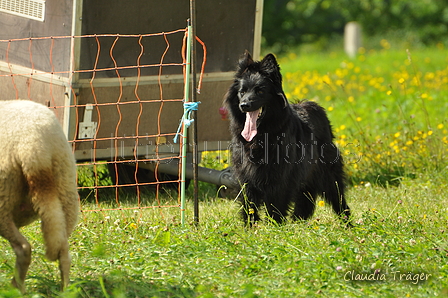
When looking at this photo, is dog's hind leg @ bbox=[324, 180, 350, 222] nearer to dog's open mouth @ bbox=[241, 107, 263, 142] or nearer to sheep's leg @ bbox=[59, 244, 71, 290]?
dog's open mouth @ bbox=[241, 107, 263, 142]

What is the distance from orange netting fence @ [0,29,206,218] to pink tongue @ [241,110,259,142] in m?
0.64

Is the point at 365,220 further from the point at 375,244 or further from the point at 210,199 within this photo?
the point at 210,199

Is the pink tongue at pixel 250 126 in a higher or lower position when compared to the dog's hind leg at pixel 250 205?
higher

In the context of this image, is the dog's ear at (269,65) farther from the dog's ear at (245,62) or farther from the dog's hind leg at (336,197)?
the dog's hind leg at (336,197)

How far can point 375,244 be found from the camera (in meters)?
3.73

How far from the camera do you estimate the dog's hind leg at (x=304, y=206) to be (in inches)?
211

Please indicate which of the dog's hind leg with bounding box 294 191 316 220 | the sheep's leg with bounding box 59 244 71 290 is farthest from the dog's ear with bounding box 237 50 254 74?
the sheep's leg with bounding box 59 244 71 290

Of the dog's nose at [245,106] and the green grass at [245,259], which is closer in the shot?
the green grass at [245,259]

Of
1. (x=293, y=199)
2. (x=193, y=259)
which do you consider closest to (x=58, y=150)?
(x=193, y=259)

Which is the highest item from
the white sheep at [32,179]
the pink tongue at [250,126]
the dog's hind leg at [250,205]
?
the pink tongue at [250,126]

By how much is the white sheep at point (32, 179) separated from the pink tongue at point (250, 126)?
187 centimetres

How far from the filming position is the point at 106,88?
5.34 metres

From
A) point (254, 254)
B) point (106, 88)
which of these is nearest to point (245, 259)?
point (254, 254)

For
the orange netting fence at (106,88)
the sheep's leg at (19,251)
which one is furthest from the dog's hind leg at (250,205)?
the sheep's leg at (19,251)
